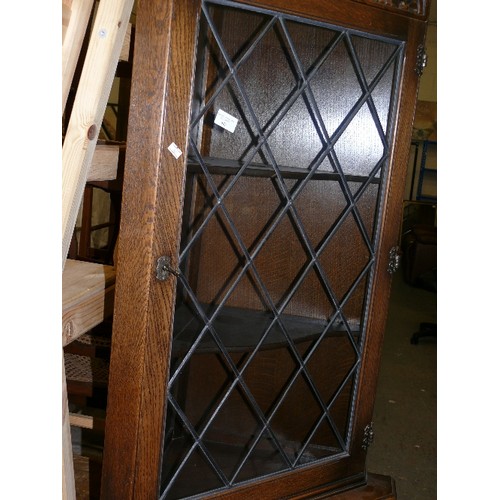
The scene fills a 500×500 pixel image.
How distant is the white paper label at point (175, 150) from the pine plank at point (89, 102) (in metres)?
0.13

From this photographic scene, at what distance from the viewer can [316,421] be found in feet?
5.34

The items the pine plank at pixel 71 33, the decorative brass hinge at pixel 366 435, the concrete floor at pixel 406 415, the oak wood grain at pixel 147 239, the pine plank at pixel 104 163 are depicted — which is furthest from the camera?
the concrete floor at pixel 406 415

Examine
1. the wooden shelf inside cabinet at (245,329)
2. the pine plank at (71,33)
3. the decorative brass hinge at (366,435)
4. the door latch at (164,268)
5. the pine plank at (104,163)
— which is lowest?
the decorative brass hinge at (366,435)

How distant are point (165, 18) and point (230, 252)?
Result: 632 mm

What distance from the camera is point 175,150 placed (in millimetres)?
1218

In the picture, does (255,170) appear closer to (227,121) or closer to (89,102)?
(227,121)

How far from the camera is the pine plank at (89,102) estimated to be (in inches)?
44.1

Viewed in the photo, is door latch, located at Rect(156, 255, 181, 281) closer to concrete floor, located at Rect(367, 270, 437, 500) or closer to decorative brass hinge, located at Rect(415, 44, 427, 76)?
decorative brass hinge, located at Rect(415, 44, 427, 76)

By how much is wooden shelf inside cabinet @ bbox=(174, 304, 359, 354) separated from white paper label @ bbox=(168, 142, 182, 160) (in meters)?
0.32

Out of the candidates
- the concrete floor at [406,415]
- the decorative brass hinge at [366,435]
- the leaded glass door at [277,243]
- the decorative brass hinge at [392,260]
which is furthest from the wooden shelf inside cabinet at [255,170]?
the concrete floor at [406,415]

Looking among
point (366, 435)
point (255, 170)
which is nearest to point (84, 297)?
point (255, 170)

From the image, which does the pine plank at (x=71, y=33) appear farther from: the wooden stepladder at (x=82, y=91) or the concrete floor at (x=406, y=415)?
the concrete floor at (x=406, y=415)
